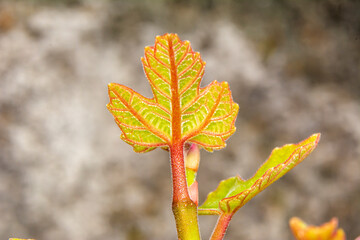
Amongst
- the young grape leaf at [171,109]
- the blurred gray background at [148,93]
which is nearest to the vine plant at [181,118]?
the young grape leaf at [171,109]

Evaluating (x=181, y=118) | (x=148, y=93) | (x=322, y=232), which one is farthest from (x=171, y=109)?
(x=148, y=93)

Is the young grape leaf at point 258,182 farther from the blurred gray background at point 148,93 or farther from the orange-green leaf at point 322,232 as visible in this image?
the blurred gray background at point 148,93

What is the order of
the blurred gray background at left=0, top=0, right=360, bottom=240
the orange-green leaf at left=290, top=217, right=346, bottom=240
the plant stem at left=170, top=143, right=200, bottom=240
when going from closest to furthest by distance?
the orange-green leaf at left=290, top=217, right=346, bottom=240, the plant stem at left=170, top=143, right=200, bottom=240, the blurred gray background at left=0, top=0, right=360, bottom=240

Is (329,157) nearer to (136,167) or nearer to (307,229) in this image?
(136,167)

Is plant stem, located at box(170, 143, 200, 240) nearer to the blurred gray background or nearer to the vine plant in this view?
the vine plant

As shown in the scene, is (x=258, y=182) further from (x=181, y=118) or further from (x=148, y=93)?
(x=148, y=93)

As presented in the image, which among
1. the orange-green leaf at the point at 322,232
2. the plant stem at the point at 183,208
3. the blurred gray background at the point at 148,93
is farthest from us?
the blurred gray background at the point at 148,93

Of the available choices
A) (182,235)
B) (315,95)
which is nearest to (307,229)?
(182,235)

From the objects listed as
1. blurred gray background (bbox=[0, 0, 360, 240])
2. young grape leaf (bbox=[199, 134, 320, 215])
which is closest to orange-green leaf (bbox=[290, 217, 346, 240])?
young grape leaf (bbox=[199, 134, 320, 215])
